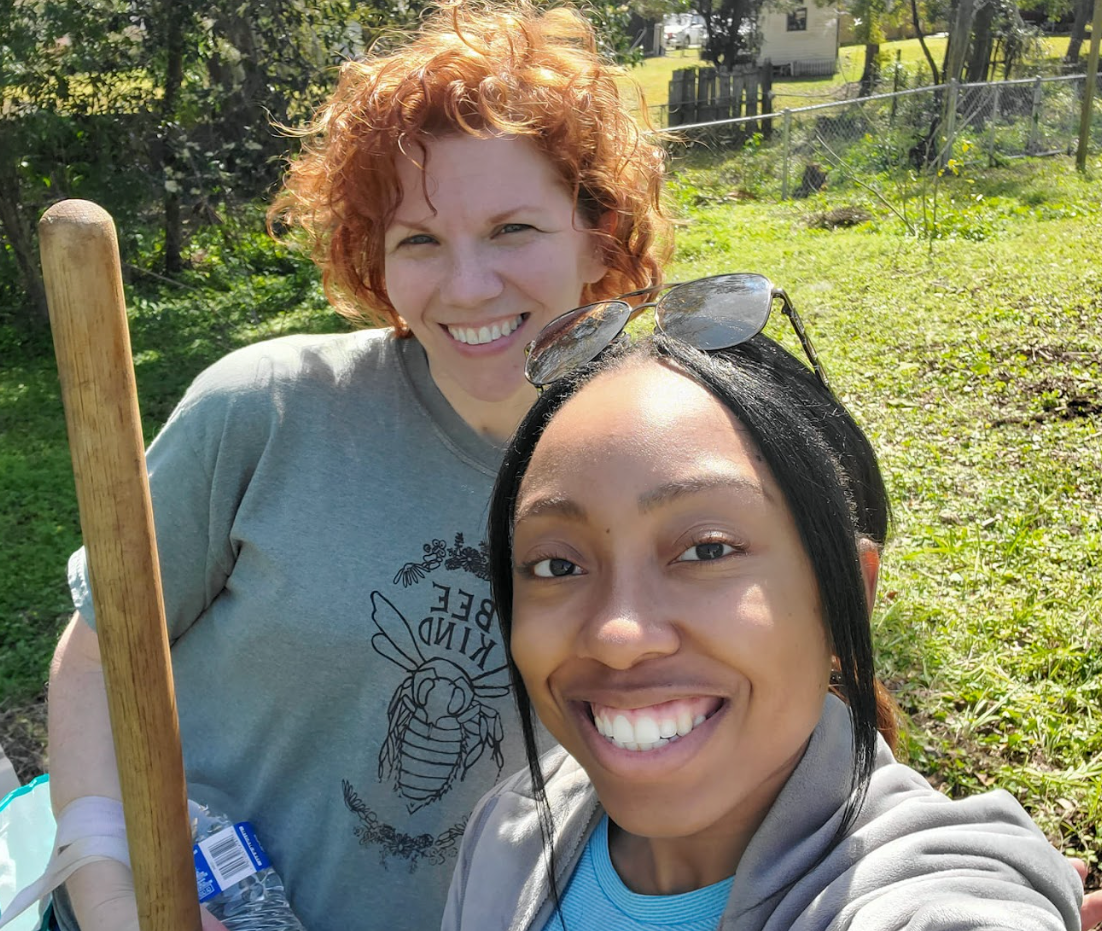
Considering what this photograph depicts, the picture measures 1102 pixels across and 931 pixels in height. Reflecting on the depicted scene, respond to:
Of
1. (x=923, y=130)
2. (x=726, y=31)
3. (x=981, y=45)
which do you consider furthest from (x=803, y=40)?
(x=923, y=130)

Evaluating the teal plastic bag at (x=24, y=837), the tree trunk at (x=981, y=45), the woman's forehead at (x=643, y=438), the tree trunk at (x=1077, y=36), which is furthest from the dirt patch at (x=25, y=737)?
the tree trunk at (x=1077, y=36)

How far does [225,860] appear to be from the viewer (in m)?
1.77

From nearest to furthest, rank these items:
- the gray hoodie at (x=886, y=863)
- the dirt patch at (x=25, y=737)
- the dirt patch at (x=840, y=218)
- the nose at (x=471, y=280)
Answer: the gray hoodie at (x=886, y=863) < the nose at (x=471, y=280) < the dirt patch at (x=25, y=737) < the dirt patch at (x=840, y=218)

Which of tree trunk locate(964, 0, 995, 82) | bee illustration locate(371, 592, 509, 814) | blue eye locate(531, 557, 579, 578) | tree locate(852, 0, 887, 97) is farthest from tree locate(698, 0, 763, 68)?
blue eye locate(531, 557, 579, 578)

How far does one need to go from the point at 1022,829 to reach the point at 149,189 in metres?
7.13

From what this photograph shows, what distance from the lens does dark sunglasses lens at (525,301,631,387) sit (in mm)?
1467

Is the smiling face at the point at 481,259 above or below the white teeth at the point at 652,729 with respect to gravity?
above

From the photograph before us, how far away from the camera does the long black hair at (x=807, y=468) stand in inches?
49.7

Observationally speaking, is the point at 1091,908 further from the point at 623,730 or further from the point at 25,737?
the point at 25,737

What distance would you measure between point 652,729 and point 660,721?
12mm

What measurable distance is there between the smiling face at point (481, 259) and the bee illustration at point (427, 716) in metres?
0.42

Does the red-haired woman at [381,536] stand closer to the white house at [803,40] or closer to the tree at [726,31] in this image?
→ the tree at [726,31]

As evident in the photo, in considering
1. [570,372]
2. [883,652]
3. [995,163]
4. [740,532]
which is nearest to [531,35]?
[570,372]

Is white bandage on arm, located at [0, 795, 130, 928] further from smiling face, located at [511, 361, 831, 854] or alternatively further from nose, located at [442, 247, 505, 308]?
nose, located at [442, 247, 505, 308]
